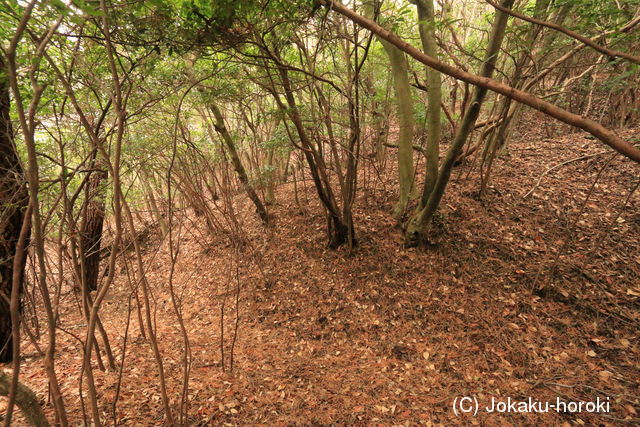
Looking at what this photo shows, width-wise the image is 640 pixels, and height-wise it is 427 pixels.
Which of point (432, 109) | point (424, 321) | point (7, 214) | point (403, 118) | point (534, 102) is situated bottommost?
point (424, 321)

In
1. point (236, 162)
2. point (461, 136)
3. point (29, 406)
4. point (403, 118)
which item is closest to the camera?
point (29, 406)

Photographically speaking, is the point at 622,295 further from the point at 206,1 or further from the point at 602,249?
the point at 206,1

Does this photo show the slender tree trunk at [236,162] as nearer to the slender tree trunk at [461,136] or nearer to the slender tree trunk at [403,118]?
the slender tree trunk at [403,118]

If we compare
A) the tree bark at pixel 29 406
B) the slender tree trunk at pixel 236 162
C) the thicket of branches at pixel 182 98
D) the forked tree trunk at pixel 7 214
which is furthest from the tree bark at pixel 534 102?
the slender tree trunk at pixel 236 162

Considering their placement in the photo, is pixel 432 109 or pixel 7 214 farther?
pixel 432 109

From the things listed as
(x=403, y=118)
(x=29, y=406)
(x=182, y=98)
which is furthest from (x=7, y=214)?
(x=403, y=118)

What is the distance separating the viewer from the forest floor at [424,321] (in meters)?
3.06

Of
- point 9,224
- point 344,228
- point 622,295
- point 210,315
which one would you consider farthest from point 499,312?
point 9,224

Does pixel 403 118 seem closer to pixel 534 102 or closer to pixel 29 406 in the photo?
pixel 534 102

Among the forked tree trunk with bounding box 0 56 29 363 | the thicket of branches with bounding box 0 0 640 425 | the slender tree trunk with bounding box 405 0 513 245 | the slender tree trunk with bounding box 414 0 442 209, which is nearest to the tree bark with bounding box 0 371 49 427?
the thicket of branches with bounding box 0 0 640 425

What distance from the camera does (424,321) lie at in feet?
13.6

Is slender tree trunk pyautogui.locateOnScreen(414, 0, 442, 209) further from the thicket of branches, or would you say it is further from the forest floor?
the forest floor

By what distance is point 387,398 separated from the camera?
10.5 ft

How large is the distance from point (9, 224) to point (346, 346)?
460 centimetres
